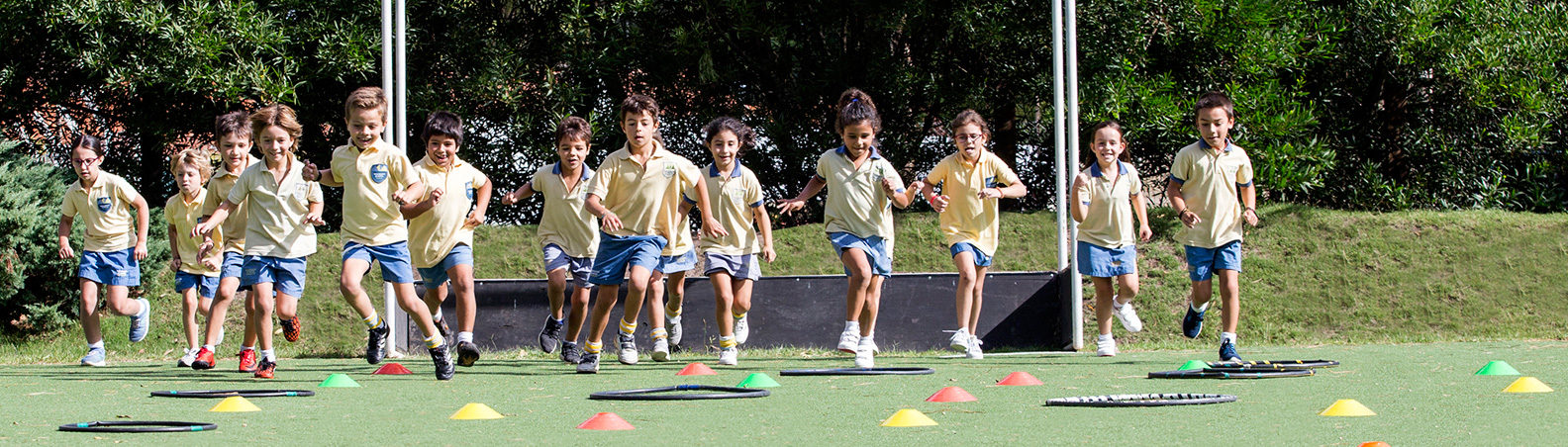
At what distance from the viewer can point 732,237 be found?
8891 mm

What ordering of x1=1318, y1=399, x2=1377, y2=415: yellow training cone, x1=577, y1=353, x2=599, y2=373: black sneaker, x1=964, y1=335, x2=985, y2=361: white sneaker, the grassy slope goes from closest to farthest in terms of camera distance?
x1=1318, y1=399, x2=1377, y2=415: yellow training cone < x1=577, y1=353, x2=599, y2=373: black sneaker < x1=964, y1=335, x2=985, y2=361: white sneaker < the grassy slope

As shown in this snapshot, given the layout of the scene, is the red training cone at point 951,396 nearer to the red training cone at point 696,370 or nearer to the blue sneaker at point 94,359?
the red training cone at point 696,370

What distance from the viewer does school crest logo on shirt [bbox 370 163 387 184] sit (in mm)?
7336

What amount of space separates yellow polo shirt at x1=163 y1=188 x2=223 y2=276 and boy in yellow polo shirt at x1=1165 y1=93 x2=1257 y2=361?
19.7 ft

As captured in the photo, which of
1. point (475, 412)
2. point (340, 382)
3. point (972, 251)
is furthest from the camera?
point (972, 251)

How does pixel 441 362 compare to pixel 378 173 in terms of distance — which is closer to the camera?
pixel 441 362

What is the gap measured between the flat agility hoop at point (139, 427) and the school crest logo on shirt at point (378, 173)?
8.52ft

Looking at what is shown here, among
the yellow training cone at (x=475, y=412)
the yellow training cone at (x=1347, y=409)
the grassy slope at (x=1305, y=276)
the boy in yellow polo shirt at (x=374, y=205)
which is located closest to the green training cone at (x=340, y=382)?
the boy in yellow polo shirt at (x=374, y=205)

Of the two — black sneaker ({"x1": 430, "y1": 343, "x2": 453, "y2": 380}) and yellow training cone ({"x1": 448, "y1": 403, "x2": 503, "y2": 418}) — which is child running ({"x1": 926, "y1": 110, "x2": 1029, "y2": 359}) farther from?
yellow training cone ({"x1": 448, "y1": 403, "x2": 503, "y2": 418})

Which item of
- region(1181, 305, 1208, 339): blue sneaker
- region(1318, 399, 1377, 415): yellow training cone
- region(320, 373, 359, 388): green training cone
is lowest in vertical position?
region(320, 373, 359, 388): green training cone

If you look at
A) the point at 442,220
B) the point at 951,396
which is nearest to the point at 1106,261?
the point at 951,396

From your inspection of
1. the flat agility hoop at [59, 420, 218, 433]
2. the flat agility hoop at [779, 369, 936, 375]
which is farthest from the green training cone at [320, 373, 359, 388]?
the flat agility hoop at [779, 369, 936, 375]

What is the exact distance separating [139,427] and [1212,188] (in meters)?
5.80

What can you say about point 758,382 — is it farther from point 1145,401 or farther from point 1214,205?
point 1214,205
